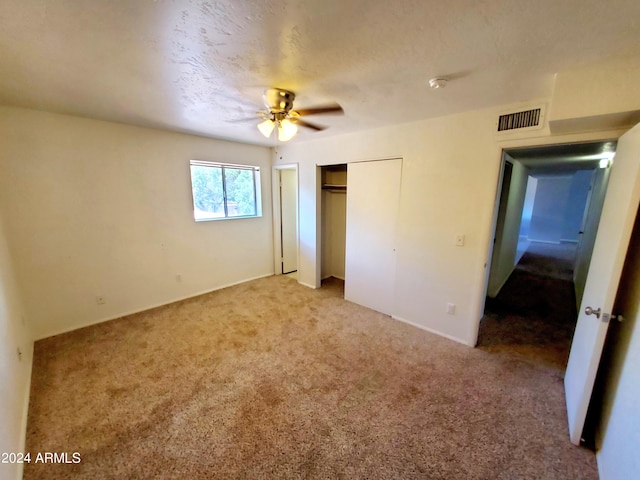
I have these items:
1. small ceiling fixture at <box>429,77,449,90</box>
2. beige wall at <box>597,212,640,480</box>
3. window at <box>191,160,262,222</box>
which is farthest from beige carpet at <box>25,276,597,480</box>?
small ceiling fixture at <box>429,77,449,90</box>

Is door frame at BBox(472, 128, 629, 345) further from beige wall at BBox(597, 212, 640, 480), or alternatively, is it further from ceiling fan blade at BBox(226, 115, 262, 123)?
ceiling fan blade at BBox(226, 115, 262, 123)

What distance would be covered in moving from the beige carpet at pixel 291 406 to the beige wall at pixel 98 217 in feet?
1.68

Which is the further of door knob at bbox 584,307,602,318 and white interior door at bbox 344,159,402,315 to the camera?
white interior door at bbox 344,159,402,315

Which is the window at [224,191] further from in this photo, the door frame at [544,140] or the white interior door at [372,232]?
the door frame at [544,140]

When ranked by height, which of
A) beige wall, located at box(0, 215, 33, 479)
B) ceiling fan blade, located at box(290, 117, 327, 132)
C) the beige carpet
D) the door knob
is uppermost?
ceiling fan blade, located at box(290, 117, 327, 132)

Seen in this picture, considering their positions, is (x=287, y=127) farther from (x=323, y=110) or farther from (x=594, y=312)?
(x=594, y=312)

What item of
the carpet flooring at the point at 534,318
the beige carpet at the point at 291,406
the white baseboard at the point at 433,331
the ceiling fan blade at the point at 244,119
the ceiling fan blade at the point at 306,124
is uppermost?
the ceiling fan blade at the point at 244,119

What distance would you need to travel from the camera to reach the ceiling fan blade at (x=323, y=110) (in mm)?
2262

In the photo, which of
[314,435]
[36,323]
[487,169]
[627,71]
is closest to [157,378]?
[314,435]

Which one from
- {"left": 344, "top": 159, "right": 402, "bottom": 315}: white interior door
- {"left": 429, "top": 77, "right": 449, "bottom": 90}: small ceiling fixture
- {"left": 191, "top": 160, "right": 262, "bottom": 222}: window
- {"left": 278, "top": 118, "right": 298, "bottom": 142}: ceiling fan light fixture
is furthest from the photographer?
{"left": 191, "top": 160, "right": 262, "bottom": 222}: window

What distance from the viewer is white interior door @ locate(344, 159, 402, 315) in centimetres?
310

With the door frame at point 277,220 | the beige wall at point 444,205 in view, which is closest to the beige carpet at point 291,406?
the beige wall at point 444,205

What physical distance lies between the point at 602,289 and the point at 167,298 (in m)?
4.51

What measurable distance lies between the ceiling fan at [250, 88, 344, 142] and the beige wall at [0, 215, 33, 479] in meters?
2.36
